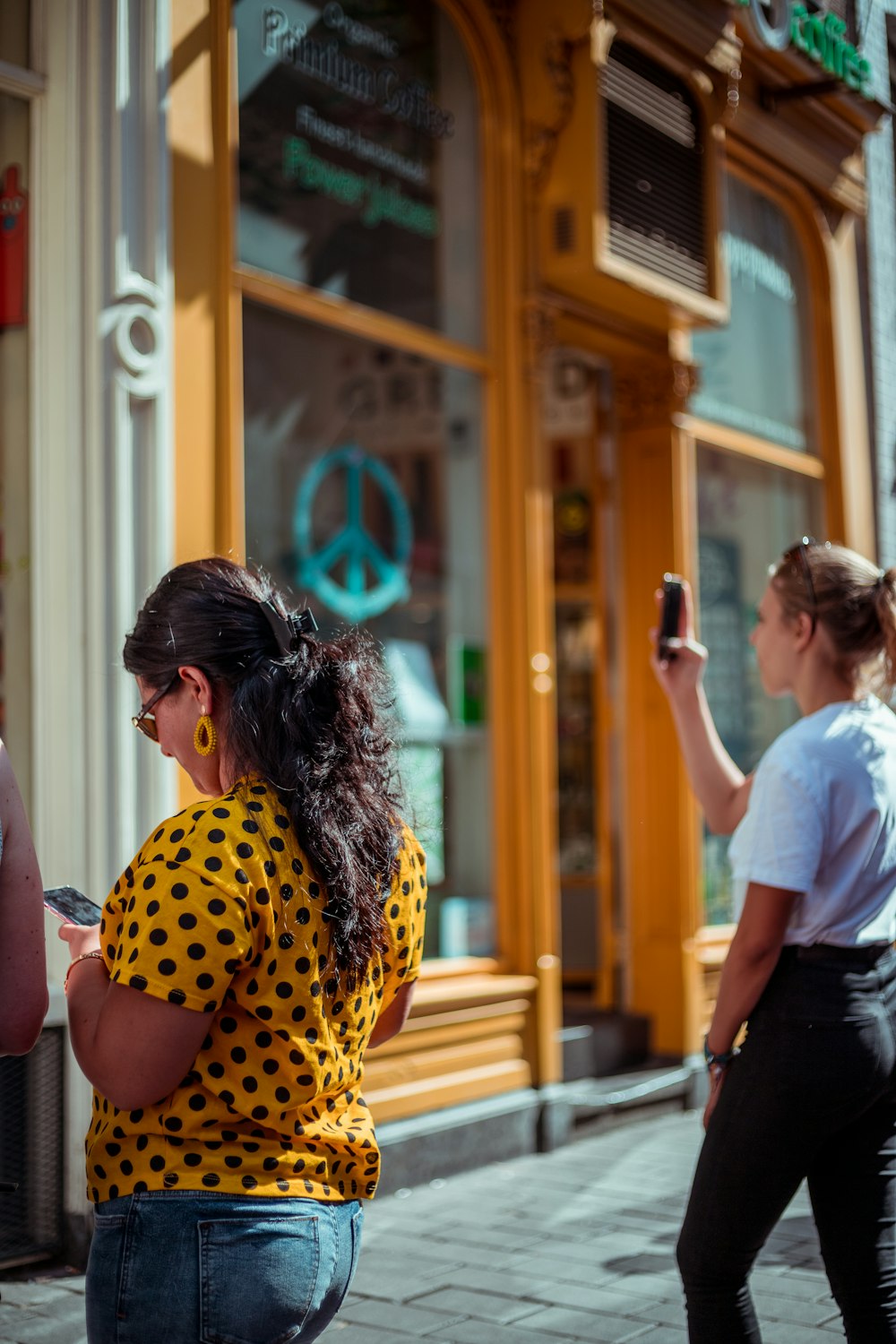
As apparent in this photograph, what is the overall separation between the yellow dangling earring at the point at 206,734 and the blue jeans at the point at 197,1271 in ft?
1.86

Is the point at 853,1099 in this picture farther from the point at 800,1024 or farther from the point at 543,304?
the point at 543,304

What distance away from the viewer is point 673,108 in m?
7.57

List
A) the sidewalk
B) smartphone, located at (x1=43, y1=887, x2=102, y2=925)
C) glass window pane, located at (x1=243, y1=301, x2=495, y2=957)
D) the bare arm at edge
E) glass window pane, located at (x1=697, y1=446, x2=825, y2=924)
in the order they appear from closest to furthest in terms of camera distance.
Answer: smartphone, located at (x1=43, y1=887, x2=102, y2=925)
the bare arm at edge
the sidewalk
glass window pane, located at (x1=243, y1=301, x2=495, y2=957)
glass window pane, located at (x1=697, y1=446, x2=825, y2=924)

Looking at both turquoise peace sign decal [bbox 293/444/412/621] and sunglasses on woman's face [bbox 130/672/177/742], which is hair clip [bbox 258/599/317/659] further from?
turquoise peace sign decal [bbox 293/444/412/621]

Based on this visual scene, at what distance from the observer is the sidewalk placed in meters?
4.11

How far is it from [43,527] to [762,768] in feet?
8.82

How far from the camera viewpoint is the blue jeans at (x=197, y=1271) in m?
1.88

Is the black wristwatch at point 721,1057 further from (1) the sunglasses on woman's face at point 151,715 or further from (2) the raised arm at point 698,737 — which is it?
(1) the sunglasses on woman's face at point 151,715

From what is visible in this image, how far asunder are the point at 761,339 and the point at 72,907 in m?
7.80

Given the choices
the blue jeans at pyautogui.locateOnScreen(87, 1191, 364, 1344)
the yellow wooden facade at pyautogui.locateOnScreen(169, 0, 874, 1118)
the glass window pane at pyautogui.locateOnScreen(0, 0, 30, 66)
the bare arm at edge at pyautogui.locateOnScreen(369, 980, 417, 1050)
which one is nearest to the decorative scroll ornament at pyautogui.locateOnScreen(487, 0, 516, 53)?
the yellow wooden facade at pyautogui.locateOnScreen(169, 0, 874, 1118)

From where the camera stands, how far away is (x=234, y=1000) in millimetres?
1955

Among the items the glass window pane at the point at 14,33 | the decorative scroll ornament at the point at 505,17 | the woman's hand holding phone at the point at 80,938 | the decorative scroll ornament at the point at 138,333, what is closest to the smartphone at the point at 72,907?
the woman's hand holding phone at the point at 80,938

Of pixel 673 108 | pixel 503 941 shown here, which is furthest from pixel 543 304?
pixel 503 941

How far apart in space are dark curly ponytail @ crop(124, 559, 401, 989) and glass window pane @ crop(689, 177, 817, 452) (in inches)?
262
